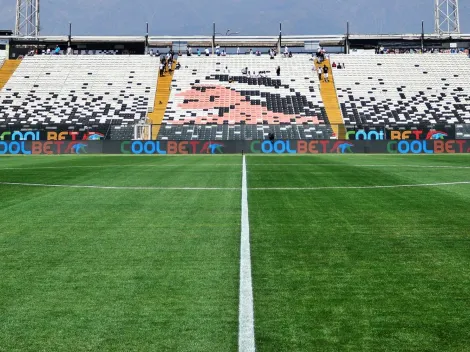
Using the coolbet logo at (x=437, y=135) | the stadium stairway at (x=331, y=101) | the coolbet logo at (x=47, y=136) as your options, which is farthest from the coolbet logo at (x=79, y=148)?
the coolbet logo at (x=437, y=135)

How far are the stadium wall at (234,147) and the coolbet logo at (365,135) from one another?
2.67 feet

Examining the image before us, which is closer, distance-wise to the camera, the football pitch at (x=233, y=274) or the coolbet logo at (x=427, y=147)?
the football pitch at (x=233, y=274)

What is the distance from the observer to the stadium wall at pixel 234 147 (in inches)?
1719

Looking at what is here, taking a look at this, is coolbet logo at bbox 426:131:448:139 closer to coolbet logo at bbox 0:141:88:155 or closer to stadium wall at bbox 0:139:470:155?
stadium wall at bbox 0:139:470:155

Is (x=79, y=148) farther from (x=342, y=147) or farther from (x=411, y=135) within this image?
(x=411, y=135)

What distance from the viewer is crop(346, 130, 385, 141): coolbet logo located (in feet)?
147

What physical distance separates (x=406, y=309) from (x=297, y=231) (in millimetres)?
3438

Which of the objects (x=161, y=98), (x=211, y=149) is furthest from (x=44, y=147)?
(x=161, y=98)

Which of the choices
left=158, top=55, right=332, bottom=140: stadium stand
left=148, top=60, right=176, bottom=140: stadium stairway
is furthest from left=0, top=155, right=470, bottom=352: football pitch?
left=148, top=60, right=176, bottom=140: stadium stairway

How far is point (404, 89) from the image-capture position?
212 feet

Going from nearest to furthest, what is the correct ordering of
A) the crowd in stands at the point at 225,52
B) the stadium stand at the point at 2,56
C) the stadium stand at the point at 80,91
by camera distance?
1. the stadium stand at the point at 80,91
2. the stadium stand at the point at 2,56
3. the crowd in stands at the point at 225,52

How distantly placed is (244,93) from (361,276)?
59.3m

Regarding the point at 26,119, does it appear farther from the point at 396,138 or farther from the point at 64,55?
the point at 396,138

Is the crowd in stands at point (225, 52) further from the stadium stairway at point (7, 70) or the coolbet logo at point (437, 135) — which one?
the coolbet logo at point (437, 135)
